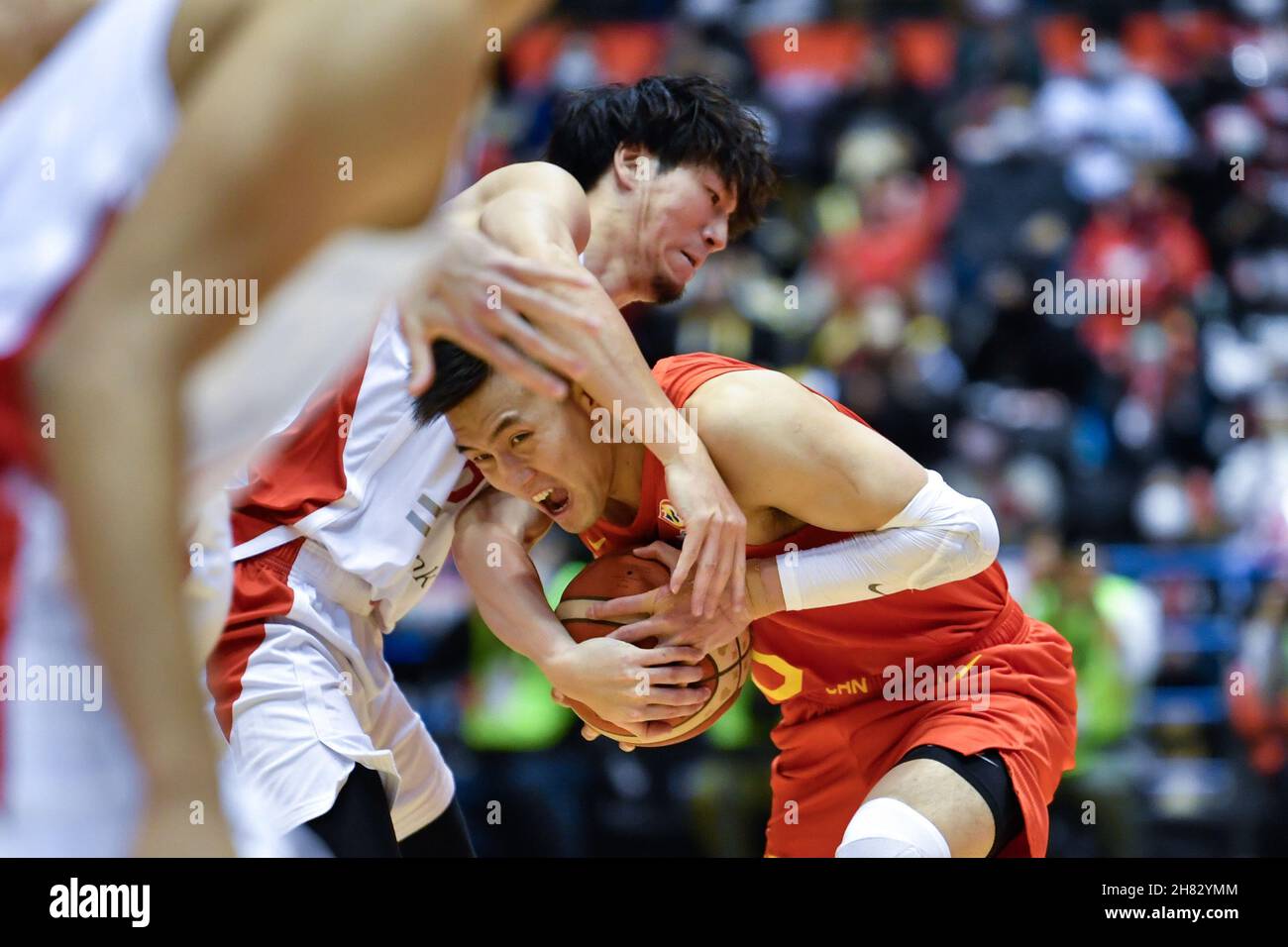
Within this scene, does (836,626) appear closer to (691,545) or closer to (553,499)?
(691,545)

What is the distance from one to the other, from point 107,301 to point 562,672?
2049 millimetres

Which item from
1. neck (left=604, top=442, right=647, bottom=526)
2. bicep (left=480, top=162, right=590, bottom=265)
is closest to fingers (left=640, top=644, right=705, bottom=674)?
neck (left=604, top=442, right=647, bottom=526)

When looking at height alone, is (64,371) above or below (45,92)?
below

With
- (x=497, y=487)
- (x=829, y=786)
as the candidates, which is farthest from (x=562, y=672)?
(x=829, y=786)

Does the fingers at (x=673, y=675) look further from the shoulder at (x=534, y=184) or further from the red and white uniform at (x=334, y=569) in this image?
the shoulder at (x=534, y=184)

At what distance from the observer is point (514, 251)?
9.84ft

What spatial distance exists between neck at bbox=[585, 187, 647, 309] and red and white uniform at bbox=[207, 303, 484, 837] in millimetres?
574

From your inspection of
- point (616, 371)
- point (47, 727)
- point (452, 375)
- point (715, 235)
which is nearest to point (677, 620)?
point (616, 371)

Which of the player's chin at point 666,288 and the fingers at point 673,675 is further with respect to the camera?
the player's chin at point 666,288

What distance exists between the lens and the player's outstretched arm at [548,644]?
3.00 meters

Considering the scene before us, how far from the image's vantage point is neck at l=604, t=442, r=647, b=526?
3119 millimetres

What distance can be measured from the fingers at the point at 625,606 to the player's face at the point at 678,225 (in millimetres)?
931

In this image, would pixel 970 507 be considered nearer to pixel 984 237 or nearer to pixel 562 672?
pixel 562 672

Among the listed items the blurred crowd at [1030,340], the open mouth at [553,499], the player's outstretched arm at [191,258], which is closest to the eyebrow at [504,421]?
the open mouth at [553,499]
